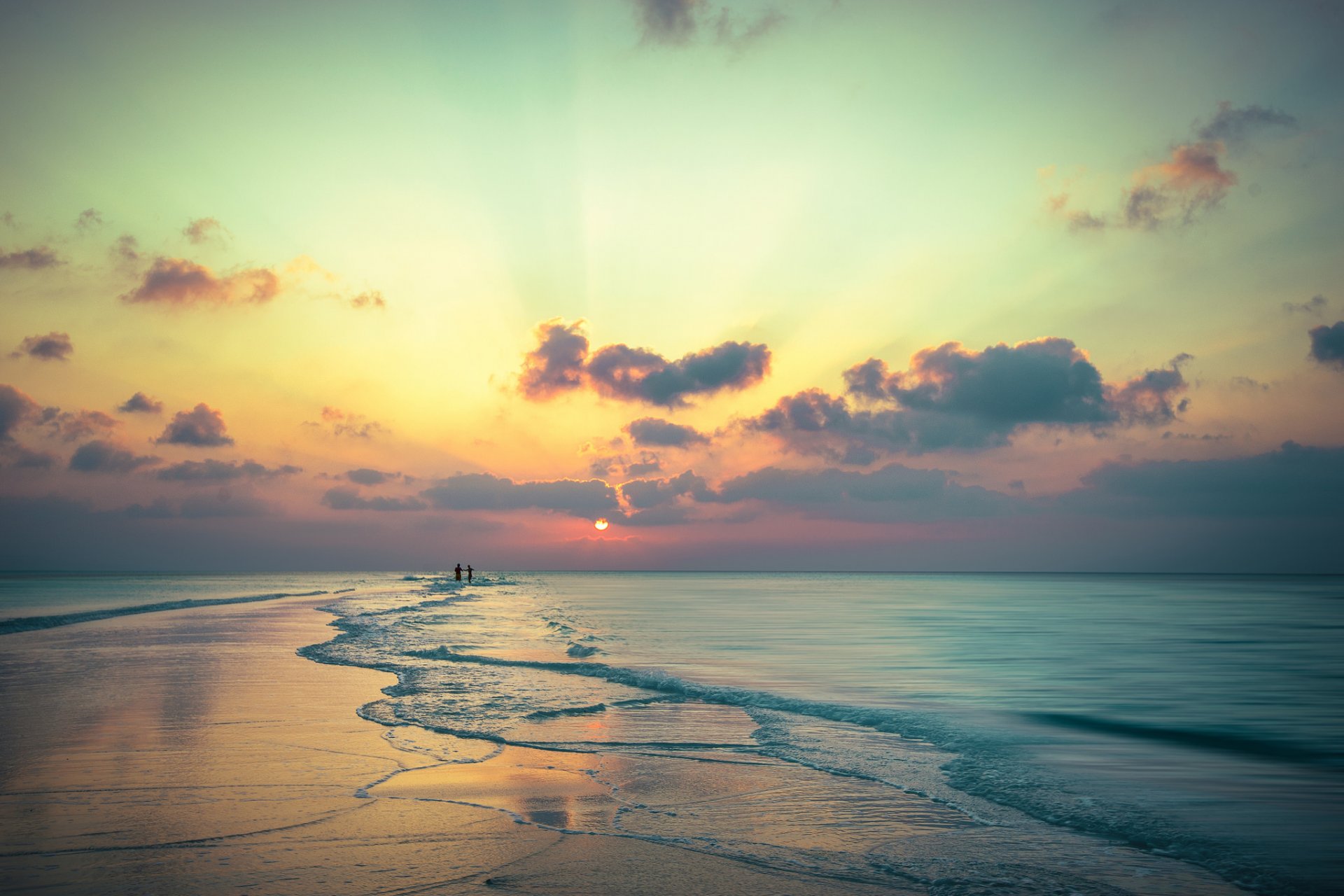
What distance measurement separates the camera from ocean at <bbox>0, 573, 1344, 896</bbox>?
306 inches

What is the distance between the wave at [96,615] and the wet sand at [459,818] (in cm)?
2730

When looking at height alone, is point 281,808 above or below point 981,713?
above

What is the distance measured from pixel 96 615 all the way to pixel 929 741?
47726 millimetres

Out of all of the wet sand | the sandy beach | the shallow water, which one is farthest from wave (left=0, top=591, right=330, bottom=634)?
the wet sand

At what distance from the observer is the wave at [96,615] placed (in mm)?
36153

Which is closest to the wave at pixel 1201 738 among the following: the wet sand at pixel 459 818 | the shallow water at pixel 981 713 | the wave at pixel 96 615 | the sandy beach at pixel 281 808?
the shallow water at pixel 981 713

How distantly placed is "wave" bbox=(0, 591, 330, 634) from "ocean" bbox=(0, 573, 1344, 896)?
15049mm

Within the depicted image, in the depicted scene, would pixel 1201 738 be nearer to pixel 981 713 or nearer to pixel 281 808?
pixel 981 713

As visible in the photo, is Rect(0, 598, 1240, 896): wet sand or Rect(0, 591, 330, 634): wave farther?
Rect(0, 591, 330, 634): wave

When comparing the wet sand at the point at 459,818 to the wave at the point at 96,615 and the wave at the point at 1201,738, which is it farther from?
the wave at the point at 96,615

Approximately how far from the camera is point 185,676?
1891 cm

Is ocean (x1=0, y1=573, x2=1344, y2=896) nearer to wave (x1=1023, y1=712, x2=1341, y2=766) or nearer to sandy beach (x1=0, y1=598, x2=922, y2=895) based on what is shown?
wave (x1=1023, y1=712, x2=1341, y2=766)

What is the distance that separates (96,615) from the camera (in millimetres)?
44469

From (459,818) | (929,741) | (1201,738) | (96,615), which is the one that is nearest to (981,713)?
(929,741)
